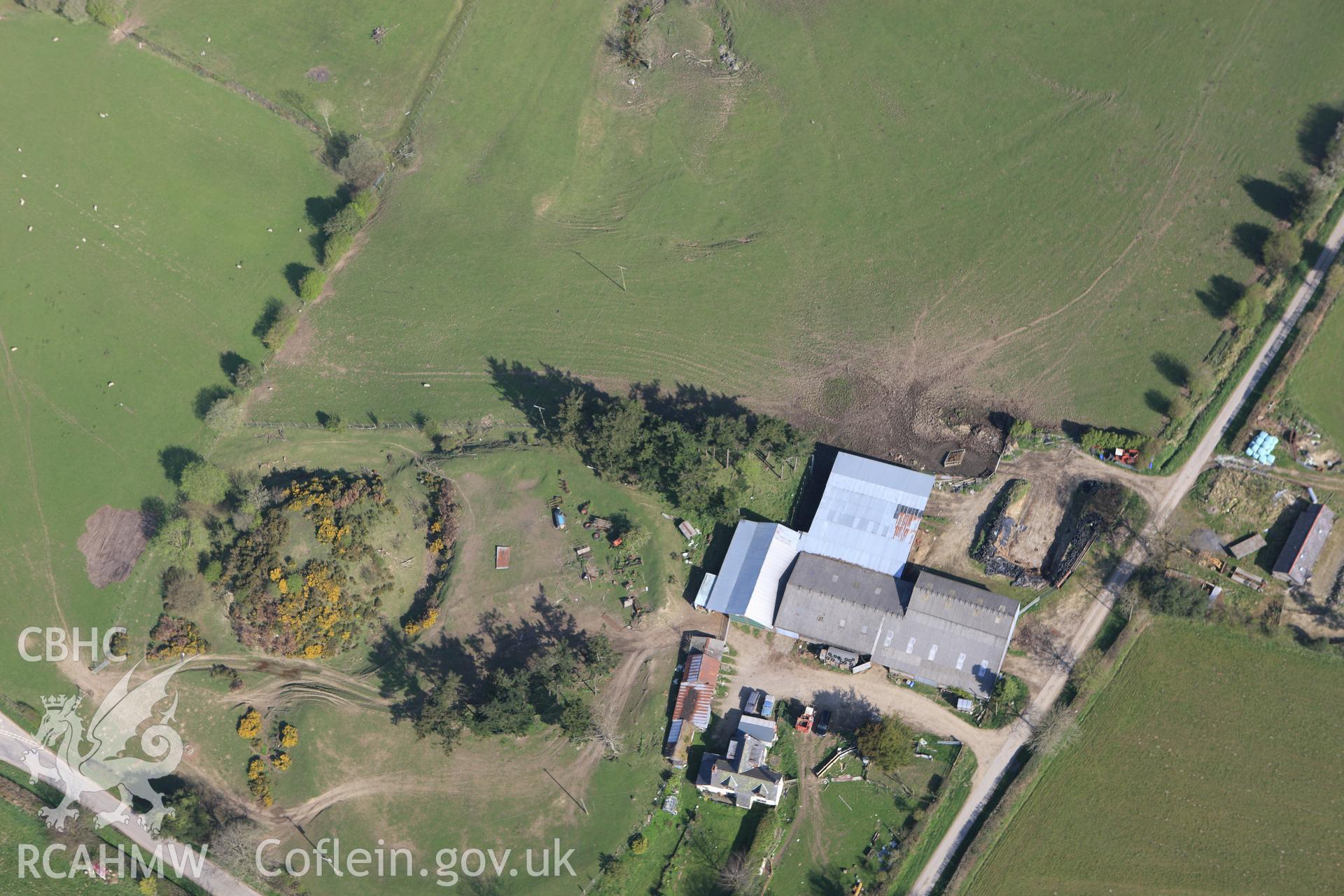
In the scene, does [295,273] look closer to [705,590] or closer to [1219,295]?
[705,590]

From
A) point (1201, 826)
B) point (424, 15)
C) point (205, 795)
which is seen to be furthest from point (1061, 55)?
point (205, 795)

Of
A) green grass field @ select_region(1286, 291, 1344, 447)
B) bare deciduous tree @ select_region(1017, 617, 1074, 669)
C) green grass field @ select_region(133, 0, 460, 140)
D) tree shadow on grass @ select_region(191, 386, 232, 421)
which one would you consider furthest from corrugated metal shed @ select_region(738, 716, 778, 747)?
green grass field @ select_region(133, 0, 460, 140)

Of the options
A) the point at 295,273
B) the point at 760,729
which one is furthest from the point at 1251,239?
the point at 295,273

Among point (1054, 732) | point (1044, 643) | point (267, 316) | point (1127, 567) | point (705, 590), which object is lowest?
point (705, 590)

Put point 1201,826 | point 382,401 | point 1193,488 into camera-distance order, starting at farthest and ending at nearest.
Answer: point 382,401 < point 1193,488 < point 1201,826

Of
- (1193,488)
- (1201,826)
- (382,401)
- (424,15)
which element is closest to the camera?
(1201,826)

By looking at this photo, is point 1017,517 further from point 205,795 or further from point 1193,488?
point 205,795

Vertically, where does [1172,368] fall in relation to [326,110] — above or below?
above

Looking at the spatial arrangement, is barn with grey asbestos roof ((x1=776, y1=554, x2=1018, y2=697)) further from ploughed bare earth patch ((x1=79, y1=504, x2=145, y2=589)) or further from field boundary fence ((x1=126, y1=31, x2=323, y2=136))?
field boundary fence ((x1=126, y1=31, x2=323, y2=136))
